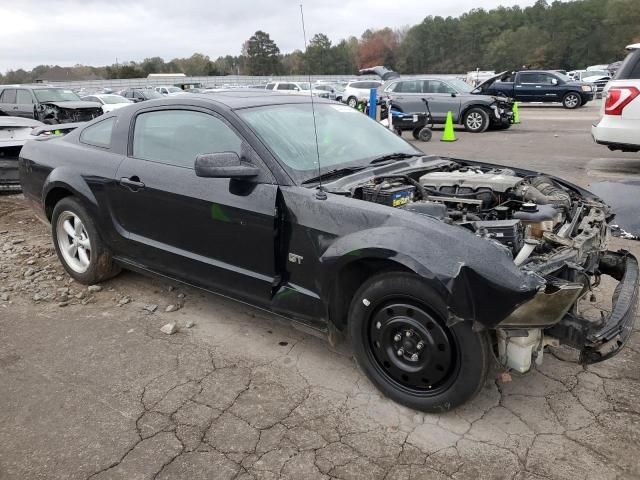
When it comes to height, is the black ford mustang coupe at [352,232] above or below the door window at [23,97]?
below

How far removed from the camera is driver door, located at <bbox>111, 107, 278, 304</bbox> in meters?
3.10

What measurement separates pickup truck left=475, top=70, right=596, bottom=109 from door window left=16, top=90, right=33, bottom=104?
57.5 ft

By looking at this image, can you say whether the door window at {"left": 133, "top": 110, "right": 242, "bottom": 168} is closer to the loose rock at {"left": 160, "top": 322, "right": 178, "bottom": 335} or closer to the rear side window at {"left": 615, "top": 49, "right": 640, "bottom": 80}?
the loose rock at {"left": 160, "top": 322, "right": 178, "bottom": 335}

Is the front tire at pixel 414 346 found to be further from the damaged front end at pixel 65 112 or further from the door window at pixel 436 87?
the door window at pixel 436 87

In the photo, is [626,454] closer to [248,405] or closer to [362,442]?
[362,442]

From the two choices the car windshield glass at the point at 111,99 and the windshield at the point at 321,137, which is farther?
the car windshield glass at the point at 111,99

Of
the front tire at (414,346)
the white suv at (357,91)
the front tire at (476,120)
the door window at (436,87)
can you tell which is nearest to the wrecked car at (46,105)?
the door window at (436,87)

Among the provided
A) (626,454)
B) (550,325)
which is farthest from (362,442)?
(626,454)

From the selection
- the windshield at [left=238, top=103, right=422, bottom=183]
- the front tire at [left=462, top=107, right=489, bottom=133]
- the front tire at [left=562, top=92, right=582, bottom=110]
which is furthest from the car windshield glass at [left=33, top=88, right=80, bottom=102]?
the front tire at [left=562, top=92, right=582, bottom=110]

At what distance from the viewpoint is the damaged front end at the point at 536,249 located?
2.33 metres

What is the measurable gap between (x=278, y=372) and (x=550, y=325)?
61.3 inches

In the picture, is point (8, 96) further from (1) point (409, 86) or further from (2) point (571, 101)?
(2) point (571, 101)

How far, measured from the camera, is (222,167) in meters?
2.98

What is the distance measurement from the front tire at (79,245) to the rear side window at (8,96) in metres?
12.5
